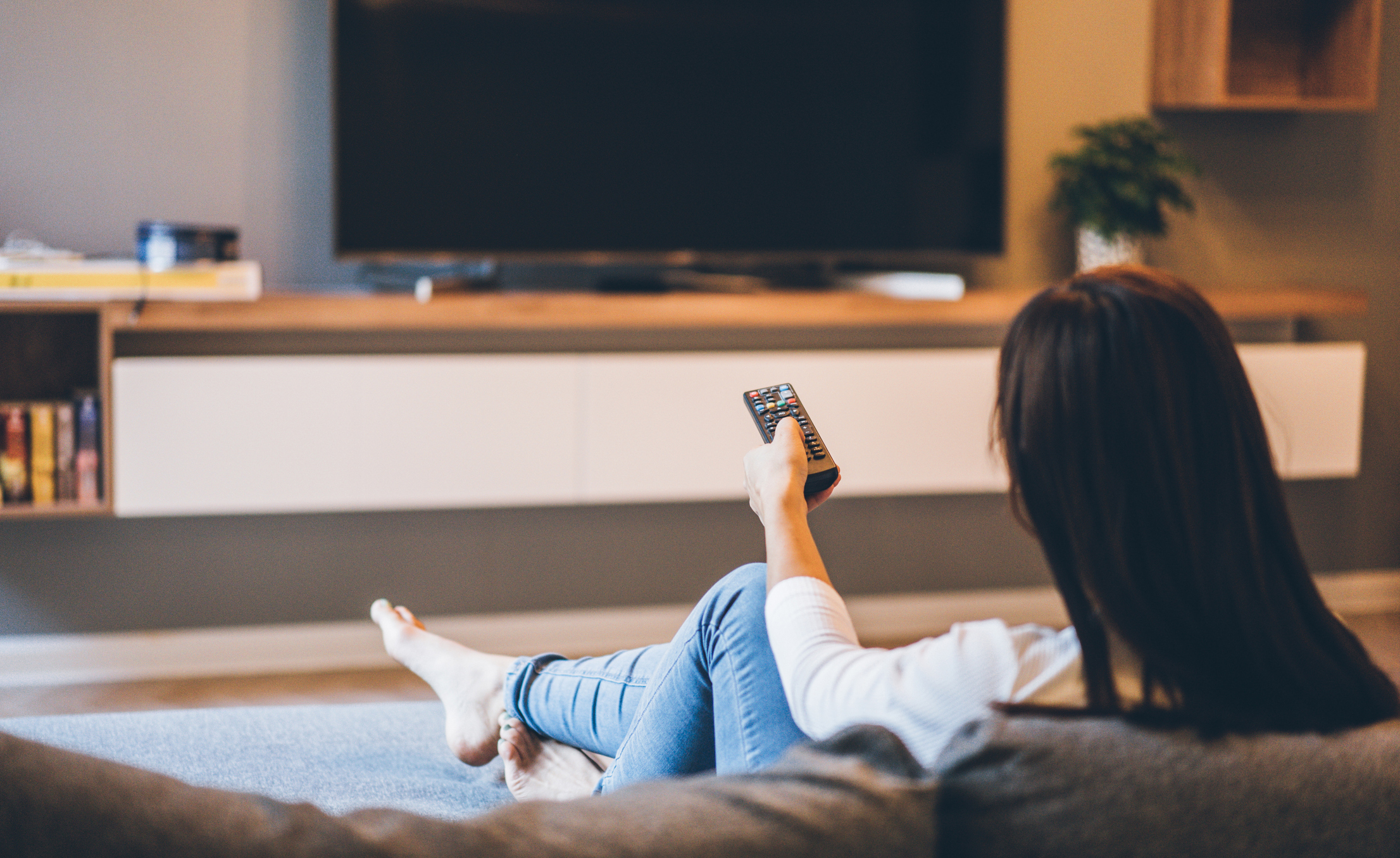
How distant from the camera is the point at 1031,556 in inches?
108

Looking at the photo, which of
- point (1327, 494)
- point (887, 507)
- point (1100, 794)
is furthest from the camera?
point (1327, 494)

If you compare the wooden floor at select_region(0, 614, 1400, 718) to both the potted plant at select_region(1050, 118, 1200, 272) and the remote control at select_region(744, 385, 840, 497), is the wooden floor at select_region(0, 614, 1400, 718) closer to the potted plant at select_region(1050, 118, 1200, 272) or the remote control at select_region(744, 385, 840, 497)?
the potted plant at select_region(1050, 118, 1200, 272)

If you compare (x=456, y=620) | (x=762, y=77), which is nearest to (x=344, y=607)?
(x=456, y=620)

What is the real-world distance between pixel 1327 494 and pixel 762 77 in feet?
5.77

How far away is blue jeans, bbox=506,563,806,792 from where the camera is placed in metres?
0.98

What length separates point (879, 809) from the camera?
0.63 metres

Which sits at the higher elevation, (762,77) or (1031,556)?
(762,77)

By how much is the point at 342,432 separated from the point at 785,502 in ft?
4.64

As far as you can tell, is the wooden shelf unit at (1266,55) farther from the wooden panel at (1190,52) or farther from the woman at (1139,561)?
the woman at (1139,561)

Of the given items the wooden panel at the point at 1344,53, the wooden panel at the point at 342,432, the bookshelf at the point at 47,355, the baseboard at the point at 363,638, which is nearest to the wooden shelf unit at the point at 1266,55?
the wooden panel at the point at 1344,53

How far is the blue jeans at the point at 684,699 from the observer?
98 centimetres

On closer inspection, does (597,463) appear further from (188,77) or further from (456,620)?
(188,77)

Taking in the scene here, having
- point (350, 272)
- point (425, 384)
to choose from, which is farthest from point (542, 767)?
point (350, 272)

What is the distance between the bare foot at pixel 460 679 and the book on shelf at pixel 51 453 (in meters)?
0.88
